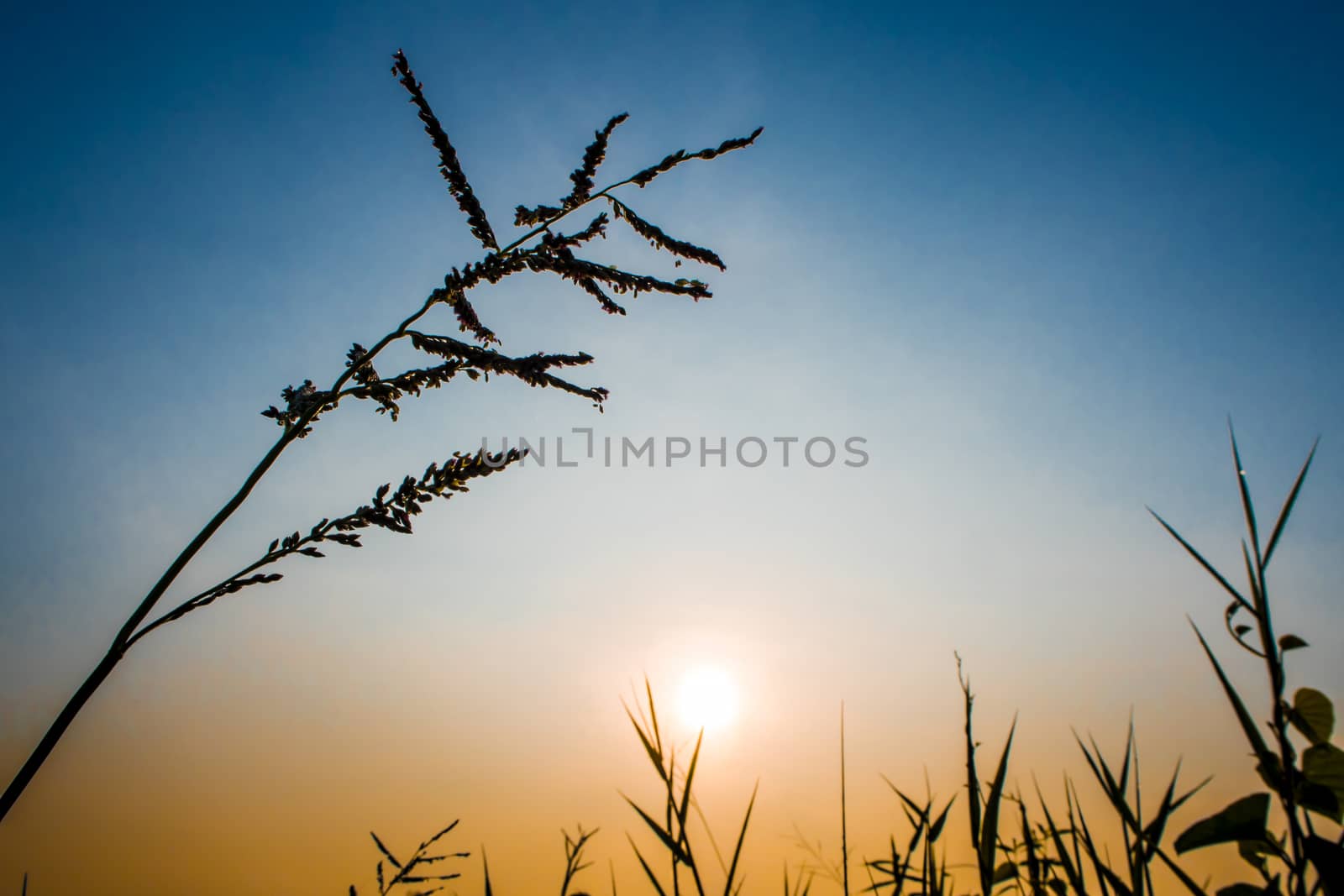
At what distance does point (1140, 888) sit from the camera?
1277 mm

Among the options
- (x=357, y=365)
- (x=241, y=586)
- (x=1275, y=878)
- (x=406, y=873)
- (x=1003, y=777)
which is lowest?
(x=406, y=873)

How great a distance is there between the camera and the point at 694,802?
5.09ft

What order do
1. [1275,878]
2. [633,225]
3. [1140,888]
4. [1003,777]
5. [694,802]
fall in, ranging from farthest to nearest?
[633,225], [694,802], [1003,777], [1140,888], [1275,878]

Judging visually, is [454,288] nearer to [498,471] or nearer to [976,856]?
[498,471]

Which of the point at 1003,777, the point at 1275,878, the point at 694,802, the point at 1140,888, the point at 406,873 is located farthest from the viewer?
the point at 406,873

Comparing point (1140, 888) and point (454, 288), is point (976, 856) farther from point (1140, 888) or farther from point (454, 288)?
point (454, 288)

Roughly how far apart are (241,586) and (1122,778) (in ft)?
6.19

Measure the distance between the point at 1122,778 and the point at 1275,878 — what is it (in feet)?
0.89

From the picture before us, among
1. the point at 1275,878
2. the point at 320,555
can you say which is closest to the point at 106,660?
the point at 320,555

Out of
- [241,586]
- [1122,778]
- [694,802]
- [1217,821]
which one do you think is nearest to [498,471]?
[241,586]

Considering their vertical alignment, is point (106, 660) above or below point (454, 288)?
below

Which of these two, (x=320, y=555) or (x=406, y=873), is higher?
(x=320, y=555)

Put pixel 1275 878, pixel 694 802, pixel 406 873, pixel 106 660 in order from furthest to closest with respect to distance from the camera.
A: pixel 406 873, pixel 694 802, pixel 1275 878, pixel 106 660

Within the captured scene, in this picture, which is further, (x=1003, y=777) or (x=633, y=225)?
(x=633, y=225)
